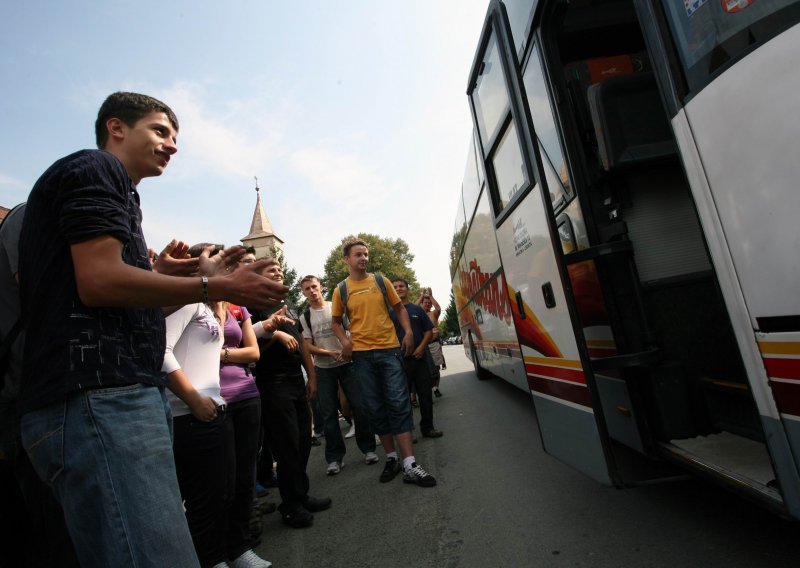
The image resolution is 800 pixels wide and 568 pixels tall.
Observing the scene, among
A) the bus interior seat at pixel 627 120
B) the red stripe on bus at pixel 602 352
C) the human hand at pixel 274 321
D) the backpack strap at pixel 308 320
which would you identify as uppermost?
the bus interior seat at pixel 627 120

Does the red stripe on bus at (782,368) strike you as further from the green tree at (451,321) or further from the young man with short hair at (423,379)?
the green tree at (451,321)

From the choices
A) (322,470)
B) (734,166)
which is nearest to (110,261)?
(734,166)

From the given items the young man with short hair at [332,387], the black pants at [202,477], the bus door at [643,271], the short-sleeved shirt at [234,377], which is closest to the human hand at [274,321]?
the short-sleeved shirt at [234,377]

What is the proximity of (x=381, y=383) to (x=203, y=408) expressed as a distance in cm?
223

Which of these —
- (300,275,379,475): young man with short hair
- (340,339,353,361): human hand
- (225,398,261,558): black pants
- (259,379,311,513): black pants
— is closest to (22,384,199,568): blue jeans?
(225,398,261,558): black pants

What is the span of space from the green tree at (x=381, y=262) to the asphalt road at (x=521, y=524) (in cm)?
4440

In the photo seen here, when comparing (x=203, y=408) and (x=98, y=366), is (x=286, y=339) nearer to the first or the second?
(x=203, y=408)

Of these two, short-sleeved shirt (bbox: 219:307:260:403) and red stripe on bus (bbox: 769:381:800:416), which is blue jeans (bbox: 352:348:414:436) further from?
red stripe on bus (bbox: 769:381:800:416)

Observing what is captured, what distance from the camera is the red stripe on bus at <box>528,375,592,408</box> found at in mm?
2474

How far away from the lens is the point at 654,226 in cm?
292

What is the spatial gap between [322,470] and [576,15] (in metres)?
4.91

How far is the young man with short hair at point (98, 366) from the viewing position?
1.19 meters

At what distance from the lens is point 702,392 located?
8.79 ft

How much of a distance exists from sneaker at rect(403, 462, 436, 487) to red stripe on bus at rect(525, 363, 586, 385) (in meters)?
1.41
